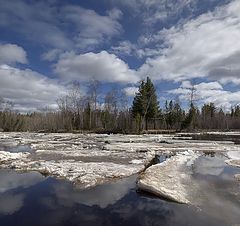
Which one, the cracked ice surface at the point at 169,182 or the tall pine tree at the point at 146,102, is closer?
the cracked ice surface at the point at 169,182

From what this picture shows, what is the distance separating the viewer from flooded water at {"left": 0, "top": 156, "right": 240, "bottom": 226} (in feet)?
27.7

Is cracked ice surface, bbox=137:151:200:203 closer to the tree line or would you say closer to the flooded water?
the flooded water

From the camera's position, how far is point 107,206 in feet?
32.1

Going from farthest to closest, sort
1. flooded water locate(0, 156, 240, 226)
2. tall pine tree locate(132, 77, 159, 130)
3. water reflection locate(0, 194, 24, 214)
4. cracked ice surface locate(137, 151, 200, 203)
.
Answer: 1. tall pine tree locate(132, 77, 159, 130)
2. cracked ice surface locate(137, 151, 200, 203)
3. water reflection locate(0, 194, 24, 214)
4. flooded water locate(0, 156, 240, 226)

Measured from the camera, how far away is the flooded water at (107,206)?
8.44 meters

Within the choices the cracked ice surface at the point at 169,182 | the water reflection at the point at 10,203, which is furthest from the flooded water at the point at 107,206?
the cracked ice surface at the point at 169,182

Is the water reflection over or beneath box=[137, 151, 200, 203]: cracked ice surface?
beneath

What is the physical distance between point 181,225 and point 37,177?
8637 millimetres

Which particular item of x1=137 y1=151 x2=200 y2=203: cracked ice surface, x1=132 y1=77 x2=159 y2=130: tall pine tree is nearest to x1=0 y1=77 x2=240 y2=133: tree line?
x1=132 y1=77 x2=159 y2=130: tall pine tree

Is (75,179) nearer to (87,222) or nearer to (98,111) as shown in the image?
(87,222)

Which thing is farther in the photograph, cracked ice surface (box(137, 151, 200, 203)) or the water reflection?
cracked ice surface (box(137, 151, 200, 203))

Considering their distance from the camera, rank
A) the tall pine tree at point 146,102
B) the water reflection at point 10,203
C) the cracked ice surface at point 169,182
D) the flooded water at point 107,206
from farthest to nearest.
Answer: the tall pine tree at point 146,102
the cracked ice surface at point 169,182
the water reflection at point 10,203
the flooded water at point 107,206

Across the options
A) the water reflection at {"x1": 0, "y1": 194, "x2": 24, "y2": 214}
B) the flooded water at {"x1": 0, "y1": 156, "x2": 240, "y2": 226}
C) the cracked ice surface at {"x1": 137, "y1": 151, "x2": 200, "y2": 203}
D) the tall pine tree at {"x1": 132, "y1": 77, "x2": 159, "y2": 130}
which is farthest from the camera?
the tall pine tree at {"x1": 132, "y1": 77, "x2": 159, "y2": 130}

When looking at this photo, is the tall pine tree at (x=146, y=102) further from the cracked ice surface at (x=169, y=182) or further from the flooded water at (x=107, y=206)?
the flooded water at (x=107, y=206)
